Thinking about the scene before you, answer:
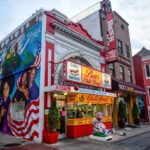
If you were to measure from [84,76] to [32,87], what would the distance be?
11.8 feet

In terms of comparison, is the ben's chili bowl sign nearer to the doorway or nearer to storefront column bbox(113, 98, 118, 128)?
the doorway

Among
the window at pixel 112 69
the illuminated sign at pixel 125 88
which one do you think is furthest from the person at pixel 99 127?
the window at pixel 112 69

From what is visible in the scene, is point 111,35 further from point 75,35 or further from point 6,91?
point 6,91

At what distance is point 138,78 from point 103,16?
10.8 meters

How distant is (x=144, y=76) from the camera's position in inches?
979

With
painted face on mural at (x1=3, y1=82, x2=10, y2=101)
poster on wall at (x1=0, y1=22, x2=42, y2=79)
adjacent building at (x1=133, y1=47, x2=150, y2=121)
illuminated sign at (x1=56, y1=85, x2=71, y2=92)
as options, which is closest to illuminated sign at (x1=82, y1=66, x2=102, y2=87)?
illuminated sign at (x1=56, y1=85, x2=71, y2=92)

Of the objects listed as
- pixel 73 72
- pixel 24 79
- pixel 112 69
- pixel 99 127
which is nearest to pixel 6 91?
pixel 24 79

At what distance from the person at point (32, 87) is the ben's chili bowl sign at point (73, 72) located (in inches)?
85.8

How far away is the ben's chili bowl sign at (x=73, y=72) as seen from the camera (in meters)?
11.4

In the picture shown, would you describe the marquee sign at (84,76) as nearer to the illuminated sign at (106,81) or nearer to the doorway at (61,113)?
the illuminated sign at (106,81)

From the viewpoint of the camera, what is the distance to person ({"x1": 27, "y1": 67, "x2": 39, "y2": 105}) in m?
11.4

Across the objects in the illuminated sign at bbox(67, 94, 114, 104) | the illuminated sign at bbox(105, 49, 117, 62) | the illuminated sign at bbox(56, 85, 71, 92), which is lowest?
the illuminated sign at bbox(67, 94, 114, 104)

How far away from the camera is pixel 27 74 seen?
41.2 ft

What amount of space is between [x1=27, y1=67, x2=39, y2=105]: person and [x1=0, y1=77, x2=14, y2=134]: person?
2827 millimetres
